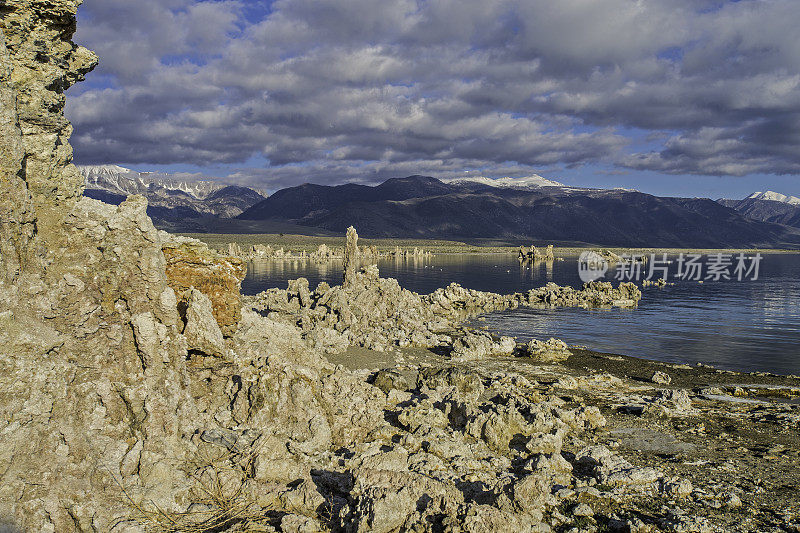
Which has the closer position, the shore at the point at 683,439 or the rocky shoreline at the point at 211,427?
the rocky shoreline at the point at 211,427

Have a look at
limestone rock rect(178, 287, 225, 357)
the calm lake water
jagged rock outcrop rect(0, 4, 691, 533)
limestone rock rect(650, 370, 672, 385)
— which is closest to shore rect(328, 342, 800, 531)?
limestone rock rect(650, 370, 672, 385)

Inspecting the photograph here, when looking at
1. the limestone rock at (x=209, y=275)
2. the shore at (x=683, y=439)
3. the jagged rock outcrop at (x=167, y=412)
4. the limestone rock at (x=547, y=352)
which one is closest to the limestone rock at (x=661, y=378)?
the shore at (x=683, y=439)

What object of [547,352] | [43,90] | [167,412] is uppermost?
[43,90]

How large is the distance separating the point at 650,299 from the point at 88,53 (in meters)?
70.4

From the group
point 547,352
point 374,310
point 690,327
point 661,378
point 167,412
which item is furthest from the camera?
point 690,327

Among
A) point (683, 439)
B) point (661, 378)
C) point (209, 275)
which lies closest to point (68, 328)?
point (209, 275)

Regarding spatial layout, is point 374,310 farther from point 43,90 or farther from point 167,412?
point 43,90

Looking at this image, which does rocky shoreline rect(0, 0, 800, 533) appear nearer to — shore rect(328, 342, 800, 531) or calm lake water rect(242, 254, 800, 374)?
shore rect(328, 342, 800, 531)

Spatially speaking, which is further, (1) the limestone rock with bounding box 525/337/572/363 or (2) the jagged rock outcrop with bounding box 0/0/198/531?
(1) the limestone rock with bounding box 525/337/572/363

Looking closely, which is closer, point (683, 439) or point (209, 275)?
point (209, 275)

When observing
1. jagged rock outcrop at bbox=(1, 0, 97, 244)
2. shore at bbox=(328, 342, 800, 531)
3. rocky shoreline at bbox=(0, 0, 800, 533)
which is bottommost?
shore at bbox=(328, 342, 800, 531)

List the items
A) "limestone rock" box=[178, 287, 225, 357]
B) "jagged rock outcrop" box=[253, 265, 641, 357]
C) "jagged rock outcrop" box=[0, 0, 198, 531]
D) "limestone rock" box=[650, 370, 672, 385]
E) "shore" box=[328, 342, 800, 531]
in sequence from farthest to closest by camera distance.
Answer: "jagged rock outcrop" box=[253, 265, 641, 357] < "limestone rock" box=[650, 370, 672, 385] < "limestone rock" box=[178, 287, 225, 357] < "shore" box=[328, 342, 800, 531] < "jagged rock outcrop" box=[0, 0, 198, 531]

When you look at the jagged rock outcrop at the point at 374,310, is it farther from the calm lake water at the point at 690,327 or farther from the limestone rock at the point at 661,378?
the limestone rock at the point at 661,378

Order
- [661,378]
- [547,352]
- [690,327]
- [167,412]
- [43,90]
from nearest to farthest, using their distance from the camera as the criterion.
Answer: [167,412] → [43,90] → [661,378] → [547,352] → [690,327]
